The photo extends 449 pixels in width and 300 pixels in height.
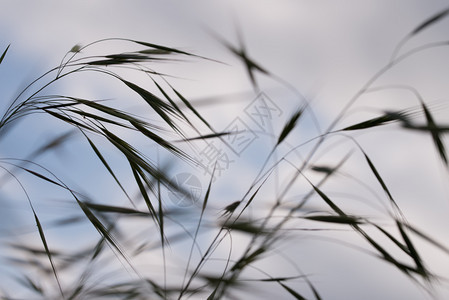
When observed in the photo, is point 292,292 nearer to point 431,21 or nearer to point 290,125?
point 290,125

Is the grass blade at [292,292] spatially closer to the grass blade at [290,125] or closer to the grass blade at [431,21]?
the grass blade at [290,125]

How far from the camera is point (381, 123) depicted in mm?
1077

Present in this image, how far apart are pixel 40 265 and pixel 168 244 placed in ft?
1.36

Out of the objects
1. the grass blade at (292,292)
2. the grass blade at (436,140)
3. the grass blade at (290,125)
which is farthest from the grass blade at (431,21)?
the grass blade at (292,292)

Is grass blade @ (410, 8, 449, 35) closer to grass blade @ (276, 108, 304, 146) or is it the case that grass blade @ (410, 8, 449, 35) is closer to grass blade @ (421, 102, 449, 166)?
grass blade @ (421, 102, 449, 166)

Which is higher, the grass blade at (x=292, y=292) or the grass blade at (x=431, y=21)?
the grass blade at (x=431, y=21)

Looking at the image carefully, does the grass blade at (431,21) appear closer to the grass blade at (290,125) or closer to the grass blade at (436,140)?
the grass blade at (436,140)

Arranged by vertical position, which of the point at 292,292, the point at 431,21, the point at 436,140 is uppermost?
the point at 431,21

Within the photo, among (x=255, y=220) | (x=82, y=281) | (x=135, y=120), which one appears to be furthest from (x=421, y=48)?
(x=82, y=281)

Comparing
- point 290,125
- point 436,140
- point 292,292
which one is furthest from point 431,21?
point 292,292

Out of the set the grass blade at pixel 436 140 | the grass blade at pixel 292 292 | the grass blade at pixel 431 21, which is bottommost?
the grass blade at pixel 292 292

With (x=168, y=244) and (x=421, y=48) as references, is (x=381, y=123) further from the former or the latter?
(x=168, y=244)

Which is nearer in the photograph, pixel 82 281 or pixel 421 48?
pixel 421 48

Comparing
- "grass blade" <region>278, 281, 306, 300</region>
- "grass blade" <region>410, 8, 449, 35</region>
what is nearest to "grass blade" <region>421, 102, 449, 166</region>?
"grass blade" <region>410, 8, 449, 35</region>
